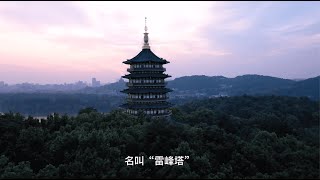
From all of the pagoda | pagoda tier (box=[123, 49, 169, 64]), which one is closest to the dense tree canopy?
the pagoda

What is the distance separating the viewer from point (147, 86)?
32.5m

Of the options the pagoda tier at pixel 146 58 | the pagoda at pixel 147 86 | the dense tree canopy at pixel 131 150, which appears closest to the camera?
the dense tree canopy at pixel 131 150

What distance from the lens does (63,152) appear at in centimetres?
2362

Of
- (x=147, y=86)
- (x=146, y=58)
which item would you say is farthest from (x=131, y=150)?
(x=146, y=58)

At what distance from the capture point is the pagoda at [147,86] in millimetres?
31984

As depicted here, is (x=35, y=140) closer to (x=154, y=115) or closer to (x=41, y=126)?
(x=41, y=126)

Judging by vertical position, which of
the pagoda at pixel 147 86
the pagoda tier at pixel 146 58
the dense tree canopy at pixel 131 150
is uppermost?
the pagoda tier at pixel 146 58

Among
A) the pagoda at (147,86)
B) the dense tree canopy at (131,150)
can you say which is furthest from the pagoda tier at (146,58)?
the dense tree canopy at (131,150)

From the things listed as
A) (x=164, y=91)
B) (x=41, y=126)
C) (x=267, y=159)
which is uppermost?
(x=164, y=91)

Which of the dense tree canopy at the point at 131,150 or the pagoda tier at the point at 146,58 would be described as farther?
the pagoda tier at the point at 146,58

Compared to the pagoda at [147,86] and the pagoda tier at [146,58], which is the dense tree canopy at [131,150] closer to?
the pagoda at [147,86]

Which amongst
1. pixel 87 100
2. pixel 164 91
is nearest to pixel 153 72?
pixel 164 91

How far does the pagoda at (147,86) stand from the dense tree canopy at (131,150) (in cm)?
171

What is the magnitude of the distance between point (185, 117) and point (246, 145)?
43.3 ft
